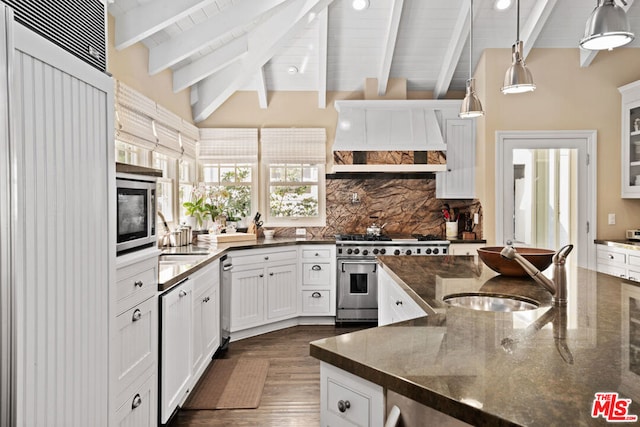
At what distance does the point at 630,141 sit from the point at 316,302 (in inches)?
147

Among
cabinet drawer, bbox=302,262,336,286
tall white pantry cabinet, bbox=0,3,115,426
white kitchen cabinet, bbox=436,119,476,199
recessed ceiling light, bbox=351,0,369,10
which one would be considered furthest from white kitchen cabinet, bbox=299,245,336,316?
tall white pantry cabinet, bbox=0,3,115,426

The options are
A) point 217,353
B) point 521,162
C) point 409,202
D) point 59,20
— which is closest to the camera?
point 59,20

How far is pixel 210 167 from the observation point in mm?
5367

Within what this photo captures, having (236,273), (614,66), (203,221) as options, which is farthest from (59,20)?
(614,66)

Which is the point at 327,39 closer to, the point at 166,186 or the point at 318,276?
the point at 166,186

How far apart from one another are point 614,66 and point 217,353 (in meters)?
5.03

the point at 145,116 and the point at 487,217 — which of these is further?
the point at 487,217

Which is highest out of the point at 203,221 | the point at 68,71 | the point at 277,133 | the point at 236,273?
the point at 277,133

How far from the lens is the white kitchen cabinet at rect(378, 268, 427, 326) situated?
2014 mm

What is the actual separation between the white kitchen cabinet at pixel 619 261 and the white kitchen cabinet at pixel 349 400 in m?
3.93

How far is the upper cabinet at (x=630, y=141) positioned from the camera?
4.54 meters

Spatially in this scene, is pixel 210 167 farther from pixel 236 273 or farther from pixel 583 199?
pixel 583 199

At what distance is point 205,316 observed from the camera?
3.31 meters

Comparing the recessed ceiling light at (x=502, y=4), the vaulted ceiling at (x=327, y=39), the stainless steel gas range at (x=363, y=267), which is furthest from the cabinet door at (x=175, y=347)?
the recessed ceiling light at (x=502, y=4)
